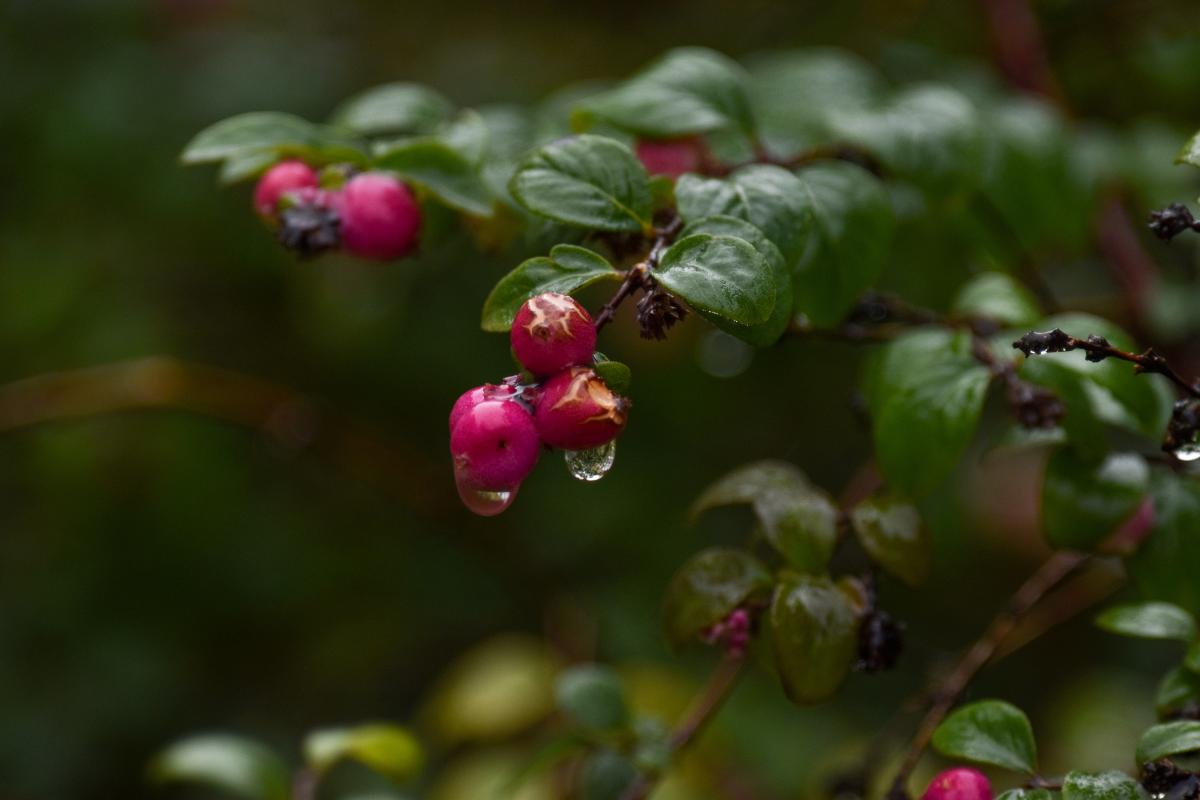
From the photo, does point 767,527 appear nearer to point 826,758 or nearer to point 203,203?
point 826,758

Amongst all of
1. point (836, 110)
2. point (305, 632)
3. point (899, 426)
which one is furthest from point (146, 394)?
point (899, 426)

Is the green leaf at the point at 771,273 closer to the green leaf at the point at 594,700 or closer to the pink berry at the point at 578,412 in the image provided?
the pink berry at the point at 578,412

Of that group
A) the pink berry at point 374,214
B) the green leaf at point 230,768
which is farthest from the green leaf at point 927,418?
the green leaf at point 230,768

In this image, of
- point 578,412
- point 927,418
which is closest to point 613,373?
point 578,412

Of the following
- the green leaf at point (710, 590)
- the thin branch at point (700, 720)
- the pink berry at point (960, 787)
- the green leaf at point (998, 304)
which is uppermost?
the green leaf at point (998, 304)

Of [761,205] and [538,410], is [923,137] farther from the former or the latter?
[538,410]
